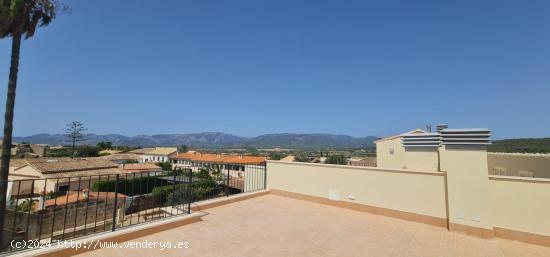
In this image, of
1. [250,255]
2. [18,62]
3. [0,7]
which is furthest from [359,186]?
[0,7]

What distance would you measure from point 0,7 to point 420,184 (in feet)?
43.0

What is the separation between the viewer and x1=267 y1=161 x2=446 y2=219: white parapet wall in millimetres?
5250

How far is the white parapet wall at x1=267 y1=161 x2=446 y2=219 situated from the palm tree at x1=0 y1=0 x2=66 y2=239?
25.5 feet

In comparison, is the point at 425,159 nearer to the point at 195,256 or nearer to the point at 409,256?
the point at 409,256

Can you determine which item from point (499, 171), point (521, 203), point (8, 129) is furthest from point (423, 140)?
point (8, 129)

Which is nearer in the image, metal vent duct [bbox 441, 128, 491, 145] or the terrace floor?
the terrace floor

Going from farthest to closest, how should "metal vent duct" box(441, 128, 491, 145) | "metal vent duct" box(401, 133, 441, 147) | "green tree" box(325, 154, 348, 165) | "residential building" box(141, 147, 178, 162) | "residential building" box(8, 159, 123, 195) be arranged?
"residential building" box(141, 147, 178, 162) < "green tree" box(325, 154, 348, 165) < "residential building" box(8, 159, 123, 195) < "metal vent duct" box(401, 133, 441, 147) < "metal vent duct" box(441, 128, 491, 145)

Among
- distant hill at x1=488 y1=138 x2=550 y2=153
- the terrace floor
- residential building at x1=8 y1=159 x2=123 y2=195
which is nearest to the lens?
the terrace floor

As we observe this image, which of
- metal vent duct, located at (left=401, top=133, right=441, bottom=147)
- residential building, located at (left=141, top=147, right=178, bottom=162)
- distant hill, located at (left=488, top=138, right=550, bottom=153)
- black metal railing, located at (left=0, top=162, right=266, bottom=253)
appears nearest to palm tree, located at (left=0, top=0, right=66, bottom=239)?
black metal railing, located at (left=0, top=162, right=266, bottom=253)

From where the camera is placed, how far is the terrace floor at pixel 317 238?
3922 mm

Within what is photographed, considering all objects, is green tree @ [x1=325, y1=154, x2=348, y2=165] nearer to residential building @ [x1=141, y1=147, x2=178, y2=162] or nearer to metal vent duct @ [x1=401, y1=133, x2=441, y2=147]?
metal vent duct @ [x1=401, y1=133, x2=441, y2=147]

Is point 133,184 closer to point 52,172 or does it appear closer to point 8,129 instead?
point 8,129

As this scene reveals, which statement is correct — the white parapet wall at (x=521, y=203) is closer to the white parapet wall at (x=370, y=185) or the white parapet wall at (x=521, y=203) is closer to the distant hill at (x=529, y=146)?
the white parapet wall at (x=370, y=185)

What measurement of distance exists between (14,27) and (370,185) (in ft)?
39.2
